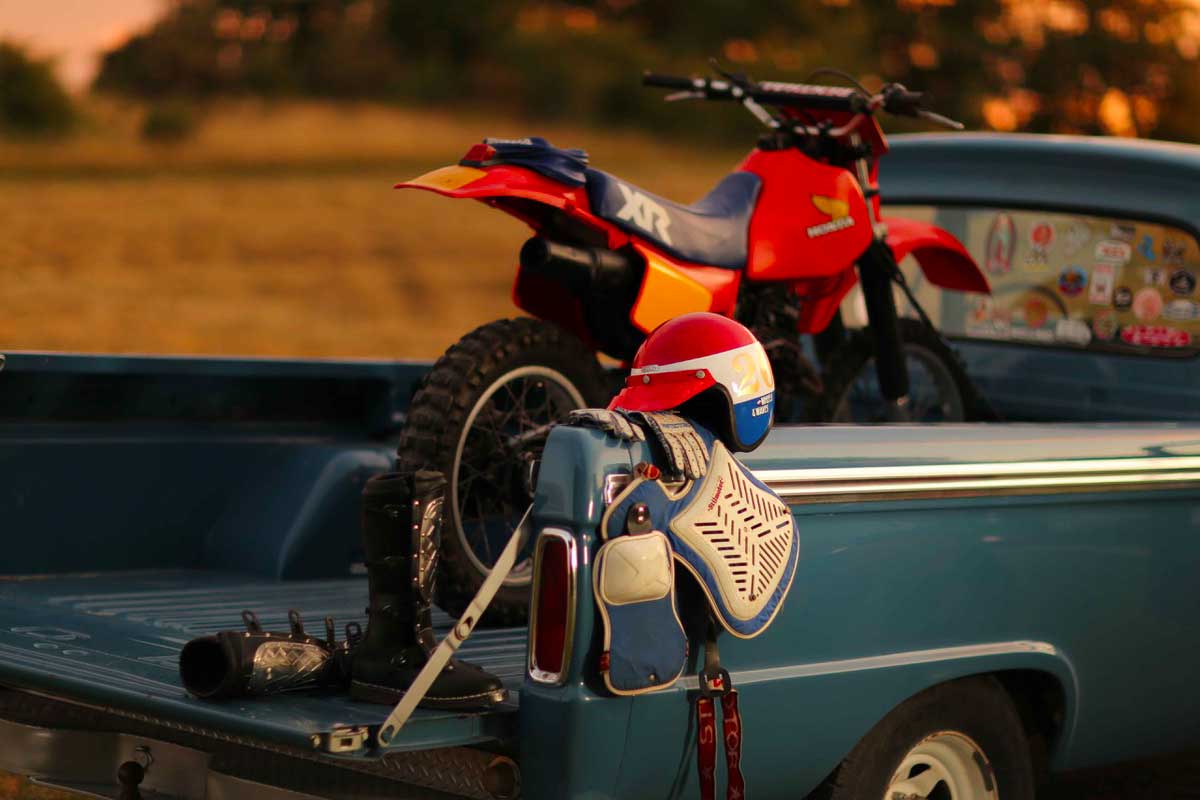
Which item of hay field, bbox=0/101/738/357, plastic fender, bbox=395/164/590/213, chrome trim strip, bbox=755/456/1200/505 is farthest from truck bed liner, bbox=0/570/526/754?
hay field, bbox=0/101/738/357

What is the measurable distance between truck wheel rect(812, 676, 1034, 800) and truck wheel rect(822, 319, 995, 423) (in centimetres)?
170

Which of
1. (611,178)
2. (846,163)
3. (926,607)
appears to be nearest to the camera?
(926,607)

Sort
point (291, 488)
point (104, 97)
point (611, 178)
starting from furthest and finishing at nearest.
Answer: point (104, 97) → point (291, 488) → point (611, 178)

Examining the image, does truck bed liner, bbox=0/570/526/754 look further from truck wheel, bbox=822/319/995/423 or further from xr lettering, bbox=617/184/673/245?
truck wheel, bbox=822/319/995/423

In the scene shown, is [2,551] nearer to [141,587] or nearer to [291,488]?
[141,587]

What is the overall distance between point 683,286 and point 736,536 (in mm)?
1390

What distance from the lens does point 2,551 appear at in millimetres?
4434

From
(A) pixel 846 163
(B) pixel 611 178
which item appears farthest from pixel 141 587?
(A) pixel 846 163

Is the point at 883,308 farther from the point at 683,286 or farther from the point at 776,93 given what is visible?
the point at 683,286

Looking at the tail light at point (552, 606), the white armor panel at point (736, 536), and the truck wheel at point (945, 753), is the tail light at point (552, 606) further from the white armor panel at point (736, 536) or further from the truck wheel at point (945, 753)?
the truck wheel at point (945, 753)

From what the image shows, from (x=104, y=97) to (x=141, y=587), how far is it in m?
32.8

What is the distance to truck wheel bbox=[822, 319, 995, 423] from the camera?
549 centimetres

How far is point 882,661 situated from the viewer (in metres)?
3.51

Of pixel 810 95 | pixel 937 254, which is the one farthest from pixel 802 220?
pixel 937 254
